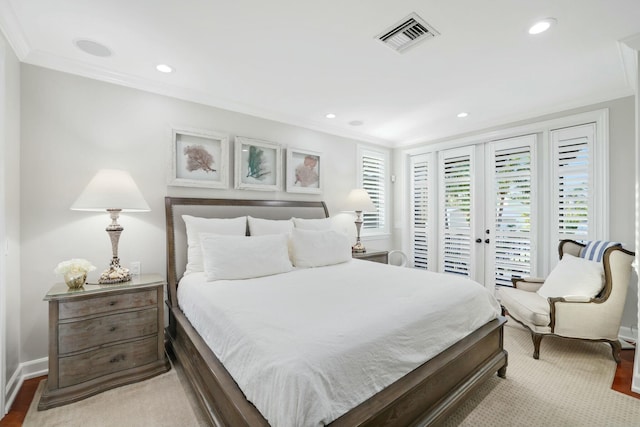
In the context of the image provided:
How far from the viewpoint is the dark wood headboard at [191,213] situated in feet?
8.94

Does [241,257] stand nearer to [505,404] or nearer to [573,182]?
[505,404]

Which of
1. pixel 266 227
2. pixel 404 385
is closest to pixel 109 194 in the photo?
pixel 266 227

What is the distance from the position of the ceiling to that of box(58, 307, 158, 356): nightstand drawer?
2058 mm

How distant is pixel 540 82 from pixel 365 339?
10.0ft

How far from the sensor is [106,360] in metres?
2.12

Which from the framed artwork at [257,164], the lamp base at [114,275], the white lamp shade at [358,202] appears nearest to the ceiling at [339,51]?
the framed artwork at [257,164]

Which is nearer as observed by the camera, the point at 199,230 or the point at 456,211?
the point at 199,230

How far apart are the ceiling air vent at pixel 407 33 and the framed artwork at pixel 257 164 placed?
6.08 feet

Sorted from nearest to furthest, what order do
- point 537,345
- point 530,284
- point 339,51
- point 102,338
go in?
point 102,338, point 339,51, point 537,345, point 530,284

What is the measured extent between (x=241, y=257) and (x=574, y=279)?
10.2ft

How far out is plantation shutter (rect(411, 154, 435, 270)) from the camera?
15.1 ft

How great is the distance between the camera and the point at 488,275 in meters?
3.96

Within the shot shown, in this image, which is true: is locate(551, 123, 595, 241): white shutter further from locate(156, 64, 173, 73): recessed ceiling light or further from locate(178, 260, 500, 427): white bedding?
locate(156, 64, 173, 73): recessed ceiling light

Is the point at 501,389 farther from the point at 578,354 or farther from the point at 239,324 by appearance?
the point at 239,324
